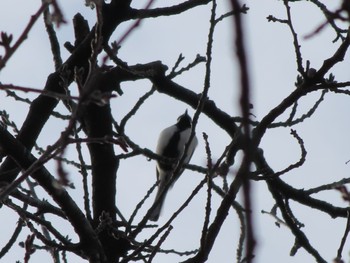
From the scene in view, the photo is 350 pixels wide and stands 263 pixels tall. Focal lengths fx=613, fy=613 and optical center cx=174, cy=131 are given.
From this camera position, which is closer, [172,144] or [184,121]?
[172,144]

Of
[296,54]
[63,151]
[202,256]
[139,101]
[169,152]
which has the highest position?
[169,152]

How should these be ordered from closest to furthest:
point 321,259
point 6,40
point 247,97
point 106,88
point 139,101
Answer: point 247,97, point 6,40, point 321,259, point 139,101, point 106,88

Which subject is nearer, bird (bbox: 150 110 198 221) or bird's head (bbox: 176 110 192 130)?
bird (bbox: 150 110 198 221)

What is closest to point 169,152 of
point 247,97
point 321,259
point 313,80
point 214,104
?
point 214,104

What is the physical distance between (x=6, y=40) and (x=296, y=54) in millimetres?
1640

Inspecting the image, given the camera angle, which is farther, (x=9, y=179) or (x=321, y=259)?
(x=321, y=259)

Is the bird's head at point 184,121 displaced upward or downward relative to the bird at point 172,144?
upward

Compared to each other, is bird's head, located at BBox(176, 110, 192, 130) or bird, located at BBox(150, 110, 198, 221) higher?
bird's head, located at BBox(176, 110, 192, 130)

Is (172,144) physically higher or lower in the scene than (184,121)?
lower

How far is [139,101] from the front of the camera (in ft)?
11.5

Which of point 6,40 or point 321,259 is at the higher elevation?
point 321,259

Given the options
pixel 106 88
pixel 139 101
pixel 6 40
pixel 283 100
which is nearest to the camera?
pixel 6 40

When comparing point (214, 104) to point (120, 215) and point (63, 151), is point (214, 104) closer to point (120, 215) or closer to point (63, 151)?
point (120, 215)

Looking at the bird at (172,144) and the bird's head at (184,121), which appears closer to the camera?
the bird at (172,144)
